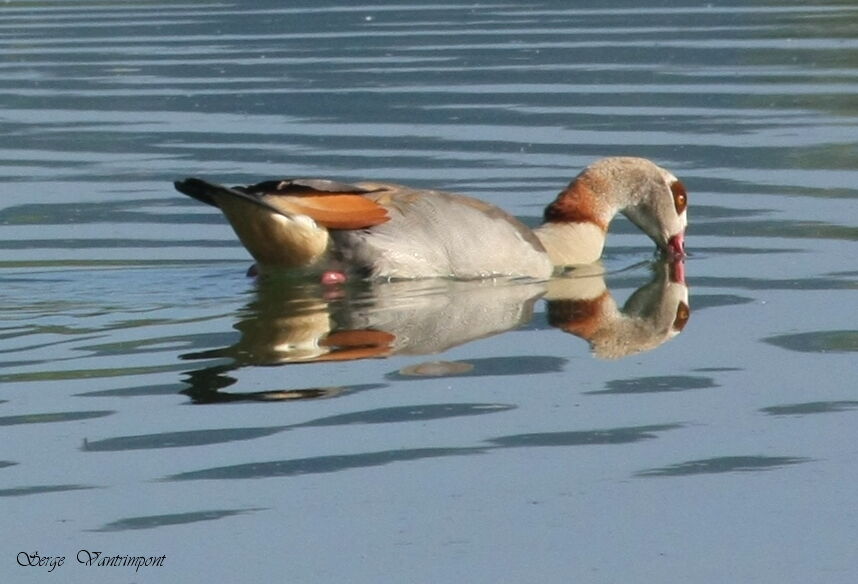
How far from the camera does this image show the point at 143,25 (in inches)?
1025

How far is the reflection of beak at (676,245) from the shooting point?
11789 millimetres

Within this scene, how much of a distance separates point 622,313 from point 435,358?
1.64 metres

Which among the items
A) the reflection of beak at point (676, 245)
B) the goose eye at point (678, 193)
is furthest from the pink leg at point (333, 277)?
the goose eye at point (678, 193)

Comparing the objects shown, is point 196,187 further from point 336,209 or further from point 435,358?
point 435,358

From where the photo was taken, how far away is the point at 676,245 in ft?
38.8

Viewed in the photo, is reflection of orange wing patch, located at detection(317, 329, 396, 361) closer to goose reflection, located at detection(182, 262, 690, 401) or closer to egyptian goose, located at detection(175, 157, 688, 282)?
goose reflection, located at detection(182, 262, 690, 401)

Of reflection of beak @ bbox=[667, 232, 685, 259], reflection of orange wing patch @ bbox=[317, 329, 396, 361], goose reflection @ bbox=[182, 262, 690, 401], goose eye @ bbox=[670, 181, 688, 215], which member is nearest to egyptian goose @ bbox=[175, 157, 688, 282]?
goose reflection @ bbox=[182, 262, 690, 401]

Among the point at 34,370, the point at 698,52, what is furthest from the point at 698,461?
the point at 698,52

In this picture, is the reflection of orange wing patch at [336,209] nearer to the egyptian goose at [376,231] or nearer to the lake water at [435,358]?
the egyptian goose at [376,231]

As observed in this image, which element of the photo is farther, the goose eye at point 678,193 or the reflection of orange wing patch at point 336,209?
the goose eye at point 678,193

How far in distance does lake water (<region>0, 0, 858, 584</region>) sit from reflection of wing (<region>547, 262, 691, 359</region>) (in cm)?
3

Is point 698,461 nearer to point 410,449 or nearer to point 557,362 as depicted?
point 410,449

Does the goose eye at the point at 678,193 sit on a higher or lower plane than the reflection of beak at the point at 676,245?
higher

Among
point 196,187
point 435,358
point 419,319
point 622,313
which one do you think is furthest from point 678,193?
point 435,358
